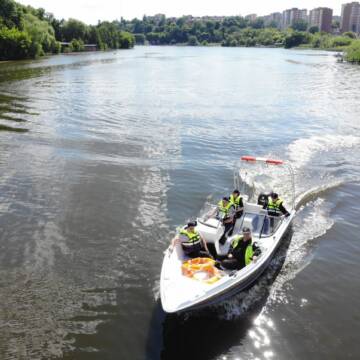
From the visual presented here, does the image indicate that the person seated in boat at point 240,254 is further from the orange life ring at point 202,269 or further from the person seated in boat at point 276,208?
the person seated in boat at point 276,208

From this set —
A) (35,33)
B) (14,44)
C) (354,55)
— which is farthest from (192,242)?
(35,33)

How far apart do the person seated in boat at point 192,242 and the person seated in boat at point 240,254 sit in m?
0.59

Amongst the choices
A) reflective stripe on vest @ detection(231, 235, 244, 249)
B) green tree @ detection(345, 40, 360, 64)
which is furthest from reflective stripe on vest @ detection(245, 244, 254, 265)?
green tree @ detection(345, 40, 360, 64)

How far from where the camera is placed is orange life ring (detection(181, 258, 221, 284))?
10.7m

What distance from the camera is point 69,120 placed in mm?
30875

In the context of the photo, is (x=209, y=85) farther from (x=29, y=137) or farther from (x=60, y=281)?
(x=60, y=281)

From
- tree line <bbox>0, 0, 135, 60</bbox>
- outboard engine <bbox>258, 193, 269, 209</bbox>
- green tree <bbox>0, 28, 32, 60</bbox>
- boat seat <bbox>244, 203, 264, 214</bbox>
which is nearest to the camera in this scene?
boat seat <bbox>244, 203, 264, 214</bbox>

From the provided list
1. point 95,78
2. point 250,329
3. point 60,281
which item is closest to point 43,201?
point 60,281

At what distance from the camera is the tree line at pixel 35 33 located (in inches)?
3098

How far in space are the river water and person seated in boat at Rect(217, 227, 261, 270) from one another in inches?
36.1

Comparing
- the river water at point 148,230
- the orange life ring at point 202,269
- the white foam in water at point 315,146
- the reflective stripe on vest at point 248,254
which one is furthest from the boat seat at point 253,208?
the white foam in water at point 315,146

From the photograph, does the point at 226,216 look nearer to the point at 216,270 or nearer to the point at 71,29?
the point at 216,270

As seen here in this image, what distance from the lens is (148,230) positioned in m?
15.1

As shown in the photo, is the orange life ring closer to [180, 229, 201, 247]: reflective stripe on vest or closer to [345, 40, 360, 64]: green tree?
[180, 229, 201, 247]: reflective stripe on vest
